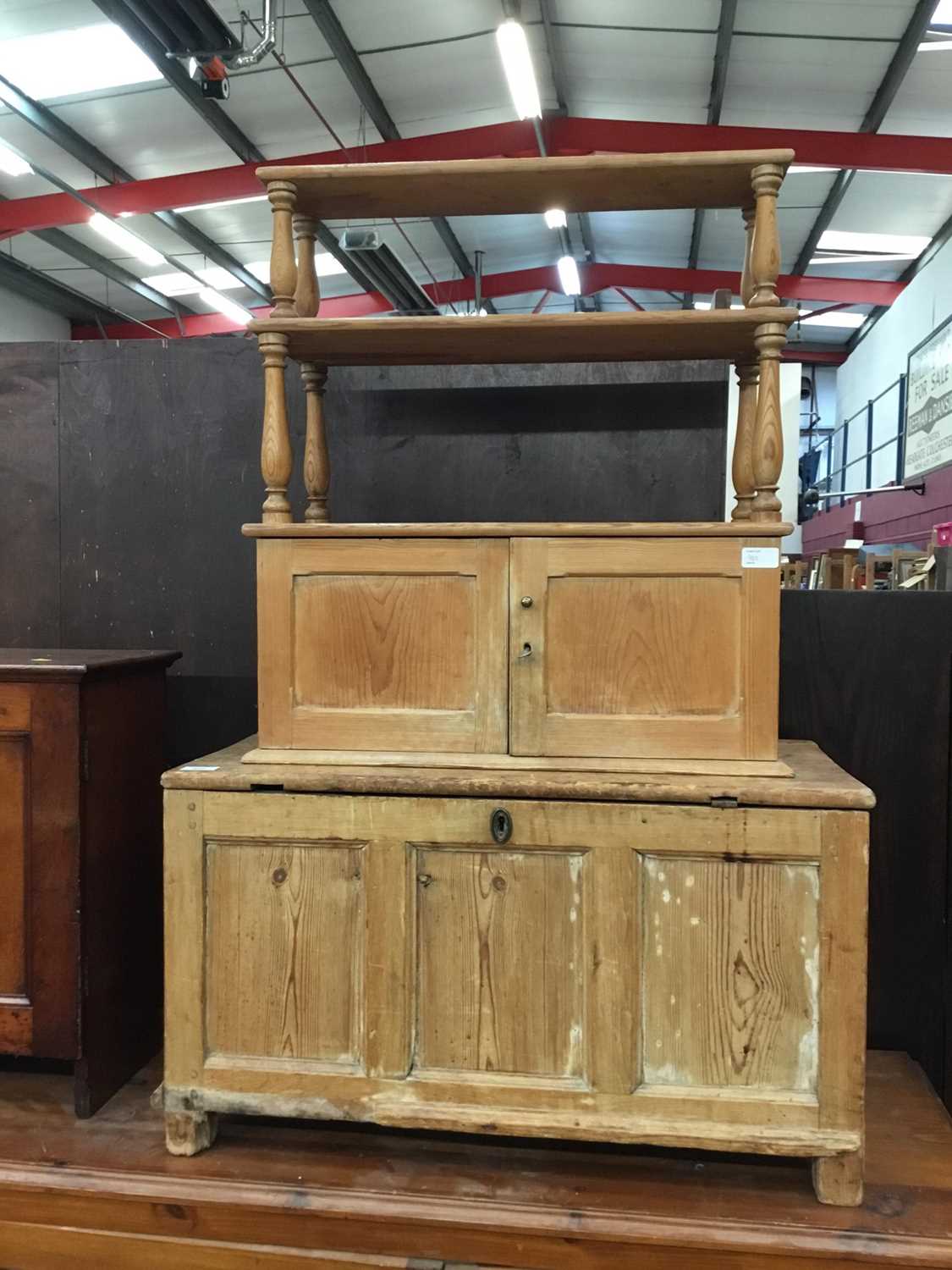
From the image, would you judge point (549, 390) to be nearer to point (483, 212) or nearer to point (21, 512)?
point (483, 212)

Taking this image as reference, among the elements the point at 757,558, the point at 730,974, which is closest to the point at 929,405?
the point at 757,558

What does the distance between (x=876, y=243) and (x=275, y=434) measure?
7.81 metres

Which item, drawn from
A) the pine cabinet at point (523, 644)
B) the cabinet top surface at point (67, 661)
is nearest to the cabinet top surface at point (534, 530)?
the pine cabinet at point (523, 644)

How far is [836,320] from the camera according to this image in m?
11.1

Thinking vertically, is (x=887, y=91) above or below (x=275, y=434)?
above

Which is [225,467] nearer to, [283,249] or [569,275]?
[283,249]

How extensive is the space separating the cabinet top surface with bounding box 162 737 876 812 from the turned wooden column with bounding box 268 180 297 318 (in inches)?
32.6

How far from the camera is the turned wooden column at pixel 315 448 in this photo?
1993 mm

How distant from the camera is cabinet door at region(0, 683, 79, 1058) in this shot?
1738 millimetres

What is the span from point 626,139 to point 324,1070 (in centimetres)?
596

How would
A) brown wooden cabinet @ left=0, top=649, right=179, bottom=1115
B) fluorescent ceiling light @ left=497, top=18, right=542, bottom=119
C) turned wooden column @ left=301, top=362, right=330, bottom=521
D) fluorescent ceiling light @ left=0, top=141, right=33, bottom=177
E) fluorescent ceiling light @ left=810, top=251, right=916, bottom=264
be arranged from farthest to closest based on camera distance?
1. fluorescent ceiling light @ left=810, top=251, right=916, bottom=264
2. fluorescent ceiling light @ left=0, top=141, right=33, bottom=177
3. fluorescent ceiling light @ left=497, top=18, right=542, bottom=119
4. turned wooden column @ left=301, top=362, right=330, bottom=521
5. brown wooden cabinet @ left=0, top=649, right=179, bottom=1115

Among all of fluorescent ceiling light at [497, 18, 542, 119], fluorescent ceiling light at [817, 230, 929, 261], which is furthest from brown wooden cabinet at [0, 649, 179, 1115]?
fluorescent ceiling light at [817, 230, 929, 261]

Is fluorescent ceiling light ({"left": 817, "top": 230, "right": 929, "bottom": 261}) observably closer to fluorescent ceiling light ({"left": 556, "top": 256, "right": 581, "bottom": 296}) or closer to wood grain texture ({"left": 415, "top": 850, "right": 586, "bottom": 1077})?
fluorescent ceiling light ({"left": 556, "top": 256, "right": 581, "bottom": 296})

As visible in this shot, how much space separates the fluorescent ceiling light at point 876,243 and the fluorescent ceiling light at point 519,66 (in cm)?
352
